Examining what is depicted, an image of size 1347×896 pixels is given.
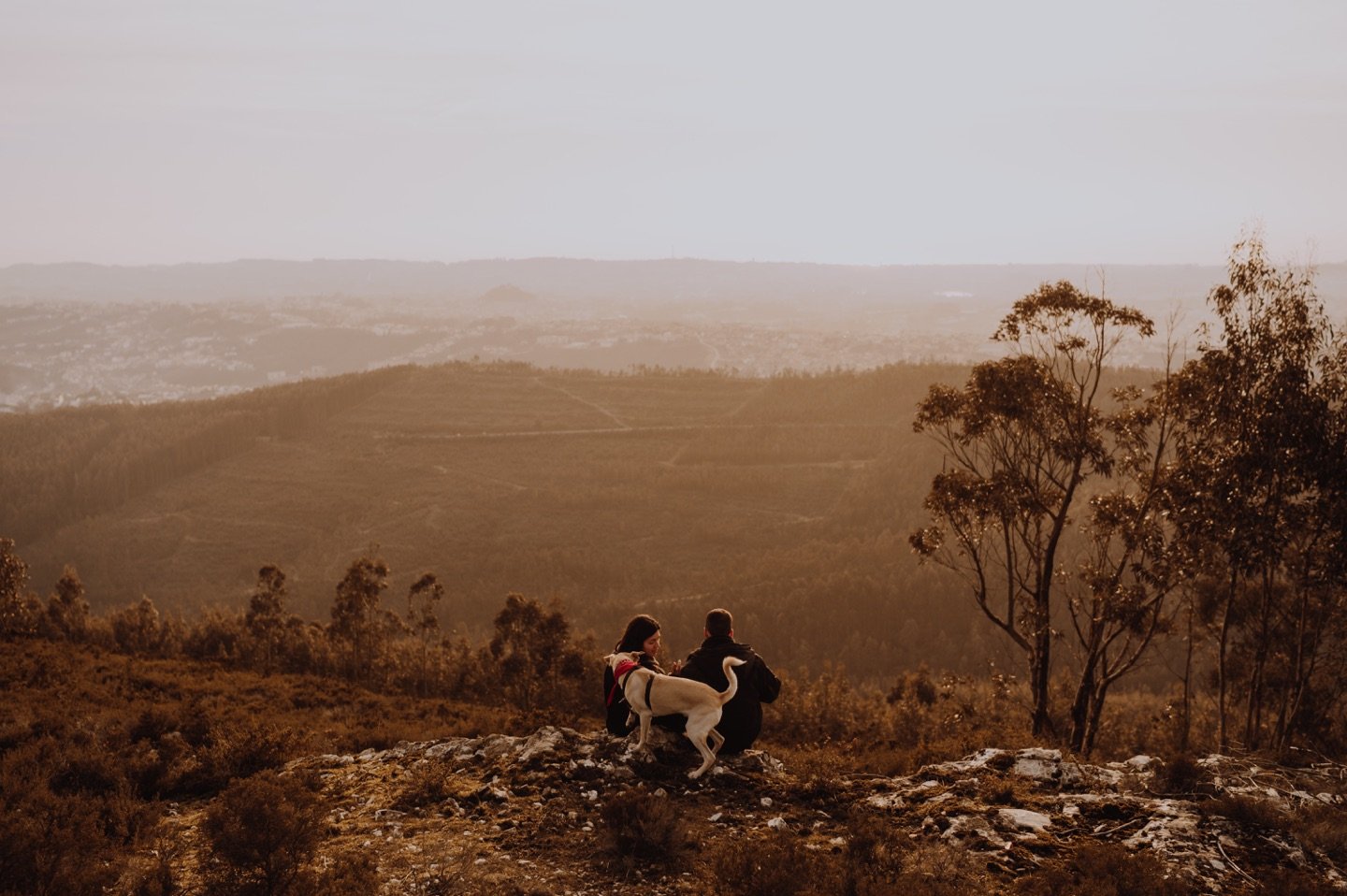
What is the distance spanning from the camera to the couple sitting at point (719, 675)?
12590mm

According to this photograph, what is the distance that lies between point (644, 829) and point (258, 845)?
4165 millimetres

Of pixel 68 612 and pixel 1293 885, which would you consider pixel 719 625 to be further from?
pixel 68 612

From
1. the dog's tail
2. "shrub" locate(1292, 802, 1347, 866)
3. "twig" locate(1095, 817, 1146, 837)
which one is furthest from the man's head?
"shrub" locate(1292, 802, 1347, 866)

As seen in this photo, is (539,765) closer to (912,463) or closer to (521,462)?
(912,463)

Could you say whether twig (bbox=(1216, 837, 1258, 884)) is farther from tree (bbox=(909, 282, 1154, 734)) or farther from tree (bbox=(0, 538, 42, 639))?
tree (bbox=(0, 538, 42, 639))

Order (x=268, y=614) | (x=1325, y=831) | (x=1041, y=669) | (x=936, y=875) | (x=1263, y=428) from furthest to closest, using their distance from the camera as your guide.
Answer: (x=268, y=614), (x=1041, y=669), (x=1263, y=428), (x=1325, y=831), (x=936, y=875)

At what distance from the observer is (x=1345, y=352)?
20703 mm

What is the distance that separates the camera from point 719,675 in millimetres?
12594

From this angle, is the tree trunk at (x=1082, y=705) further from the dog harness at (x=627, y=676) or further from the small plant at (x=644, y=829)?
the small plant at (x=644, y=829)

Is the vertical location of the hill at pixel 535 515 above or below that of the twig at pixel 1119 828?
below

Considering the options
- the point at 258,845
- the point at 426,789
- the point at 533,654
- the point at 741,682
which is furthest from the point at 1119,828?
the point at 533,654

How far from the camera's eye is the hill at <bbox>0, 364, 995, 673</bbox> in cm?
10175

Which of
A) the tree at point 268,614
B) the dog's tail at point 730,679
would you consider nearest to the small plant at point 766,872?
the dog's tail at point 730,679

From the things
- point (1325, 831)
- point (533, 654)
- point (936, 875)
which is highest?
point (1325, 831)
